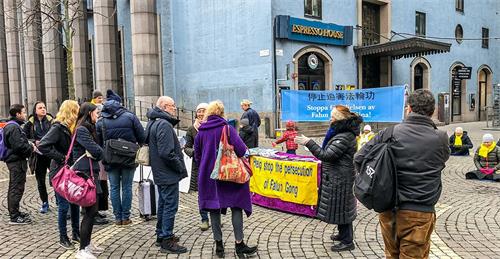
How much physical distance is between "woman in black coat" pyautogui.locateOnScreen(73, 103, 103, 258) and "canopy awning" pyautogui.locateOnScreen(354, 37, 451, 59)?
1648 cm

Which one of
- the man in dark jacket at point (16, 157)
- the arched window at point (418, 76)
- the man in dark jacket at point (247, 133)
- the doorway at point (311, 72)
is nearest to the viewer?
the man in dark jacket at point (16, 157)

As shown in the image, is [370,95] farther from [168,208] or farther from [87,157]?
[87,157]

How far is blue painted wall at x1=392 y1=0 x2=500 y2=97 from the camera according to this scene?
24.0 meters

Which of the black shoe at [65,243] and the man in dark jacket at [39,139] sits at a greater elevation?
the man in dark jacket at [39,139]

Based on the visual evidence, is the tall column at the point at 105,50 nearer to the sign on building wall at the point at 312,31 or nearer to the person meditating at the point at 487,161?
the sign on building wall at the point at 312,31

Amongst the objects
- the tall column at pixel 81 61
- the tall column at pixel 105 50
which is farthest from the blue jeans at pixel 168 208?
the tall column at pixel 81 61

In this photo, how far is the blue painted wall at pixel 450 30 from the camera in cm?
2402

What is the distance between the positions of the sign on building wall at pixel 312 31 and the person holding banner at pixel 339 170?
43.7 feet

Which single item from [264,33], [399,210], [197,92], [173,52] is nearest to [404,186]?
[399,210]

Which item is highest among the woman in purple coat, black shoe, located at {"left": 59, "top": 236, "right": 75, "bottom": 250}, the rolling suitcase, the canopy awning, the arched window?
the canopy awning

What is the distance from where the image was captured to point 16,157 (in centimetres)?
654

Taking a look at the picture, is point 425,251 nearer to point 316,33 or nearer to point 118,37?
point 316,33

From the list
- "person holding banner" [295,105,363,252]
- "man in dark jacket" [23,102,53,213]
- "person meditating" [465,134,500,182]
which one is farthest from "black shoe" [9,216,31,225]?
"person meditating" [465,134,500,182]

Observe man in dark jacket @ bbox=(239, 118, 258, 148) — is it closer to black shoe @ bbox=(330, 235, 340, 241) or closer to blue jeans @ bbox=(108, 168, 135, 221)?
blue jeans @ bbox=(108, 168, 135, 221)
